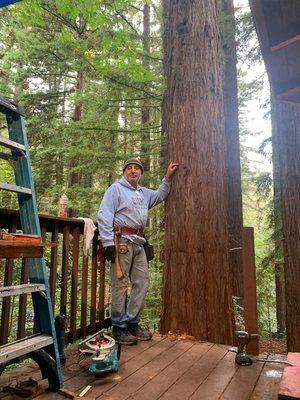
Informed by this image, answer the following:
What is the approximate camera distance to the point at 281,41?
7.62 ft

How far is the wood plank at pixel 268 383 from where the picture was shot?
8.24 ft

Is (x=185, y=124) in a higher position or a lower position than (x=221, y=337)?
higher

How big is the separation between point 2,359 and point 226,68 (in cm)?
792

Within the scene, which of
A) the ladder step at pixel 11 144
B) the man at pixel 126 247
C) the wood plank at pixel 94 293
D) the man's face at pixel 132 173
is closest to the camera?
the ladder step at pixel 11 144

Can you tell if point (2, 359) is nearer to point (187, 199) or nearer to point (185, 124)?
point (187, 199)

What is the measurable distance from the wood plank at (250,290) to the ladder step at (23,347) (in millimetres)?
1863

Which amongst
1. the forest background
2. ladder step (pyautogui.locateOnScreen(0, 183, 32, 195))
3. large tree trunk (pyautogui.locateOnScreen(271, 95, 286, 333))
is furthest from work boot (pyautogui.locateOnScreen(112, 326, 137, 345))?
large tree trunk (pyautogui.locateOnScreen(271, 95, 286, 333))

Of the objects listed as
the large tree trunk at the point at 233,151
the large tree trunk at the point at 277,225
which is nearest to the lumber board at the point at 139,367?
the large tree trunk at the point at 277,225

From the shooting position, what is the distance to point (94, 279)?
167 inches

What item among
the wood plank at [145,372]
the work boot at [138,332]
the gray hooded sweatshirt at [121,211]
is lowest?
the wood plank at [145,372]

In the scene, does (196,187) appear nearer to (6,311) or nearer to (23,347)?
(6,311)

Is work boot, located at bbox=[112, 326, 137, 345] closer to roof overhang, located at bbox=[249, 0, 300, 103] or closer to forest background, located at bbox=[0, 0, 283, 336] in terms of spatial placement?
forest background, located at bbox=[0, 0, 283, 336]

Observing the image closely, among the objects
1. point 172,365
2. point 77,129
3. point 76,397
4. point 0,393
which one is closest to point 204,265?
point 172,365

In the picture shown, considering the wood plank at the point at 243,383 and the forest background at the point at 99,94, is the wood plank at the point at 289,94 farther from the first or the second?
the forest background at the point at 99,94
